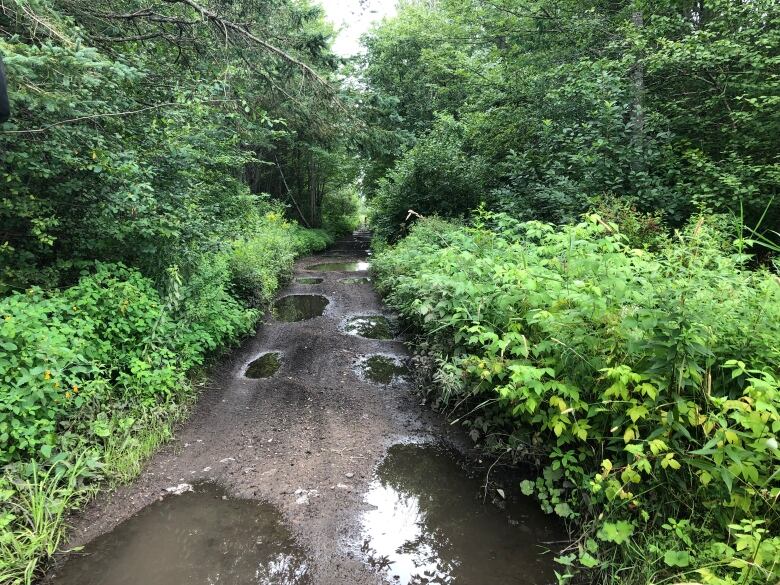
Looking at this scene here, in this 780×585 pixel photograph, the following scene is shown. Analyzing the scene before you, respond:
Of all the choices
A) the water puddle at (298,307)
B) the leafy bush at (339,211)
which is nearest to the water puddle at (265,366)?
the water puddle at (298,307)

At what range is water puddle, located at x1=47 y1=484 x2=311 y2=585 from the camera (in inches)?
107

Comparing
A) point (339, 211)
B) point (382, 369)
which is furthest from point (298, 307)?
point (339, 211)

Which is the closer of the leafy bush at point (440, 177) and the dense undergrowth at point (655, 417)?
the dense undergrowth at point (655, 417)

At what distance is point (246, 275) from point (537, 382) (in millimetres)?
6323

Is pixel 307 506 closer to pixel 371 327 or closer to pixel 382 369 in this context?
pixel 382 369

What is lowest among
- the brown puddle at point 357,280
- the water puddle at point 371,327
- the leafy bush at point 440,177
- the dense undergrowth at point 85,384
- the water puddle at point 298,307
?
the brown puddle at point 357,280

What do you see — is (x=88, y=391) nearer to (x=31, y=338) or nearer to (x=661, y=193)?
(x=31, y=338)

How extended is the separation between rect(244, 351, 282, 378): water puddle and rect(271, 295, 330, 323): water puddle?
5.77ft

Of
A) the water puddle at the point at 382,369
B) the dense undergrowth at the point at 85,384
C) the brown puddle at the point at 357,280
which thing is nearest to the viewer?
the dense undergrowth at the point at 85,384

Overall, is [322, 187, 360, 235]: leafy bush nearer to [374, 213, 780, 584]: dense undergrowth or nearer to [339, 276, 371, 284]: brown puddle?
[339, 276, 371, 284]: brown puddle

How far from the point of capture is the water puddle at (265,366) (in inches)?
230

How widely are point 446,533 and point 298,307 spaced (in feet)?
22.3

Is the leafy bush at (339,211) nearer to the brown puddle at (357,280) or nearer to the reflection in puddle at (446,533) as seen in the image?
the brown puddle at (357,280)

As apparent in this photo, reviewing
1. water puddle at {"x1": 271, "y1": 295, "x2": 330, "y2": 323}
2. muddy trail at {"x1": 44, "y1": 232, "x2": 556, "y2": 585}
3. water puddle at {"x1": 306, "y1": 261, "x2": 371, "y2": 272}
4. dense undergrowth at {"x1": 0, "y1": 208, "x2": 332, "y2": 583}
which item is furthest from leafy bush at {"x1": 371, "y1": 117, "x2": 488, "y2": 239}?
dense undergrowth at {"x1": 0, "y1": 208, "x2": 332, "y2": 583}
